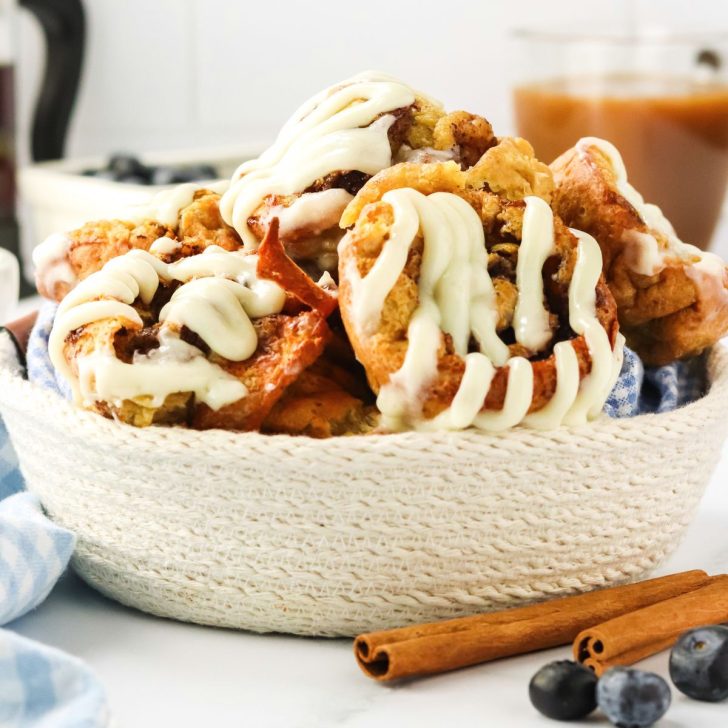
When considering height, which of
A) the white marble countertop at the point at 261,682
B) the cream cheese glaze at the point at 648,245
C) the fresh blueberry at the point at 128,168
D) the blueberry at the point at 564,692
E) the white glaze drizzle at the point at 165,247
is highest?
the cream cheese glaze at the point at 648,245

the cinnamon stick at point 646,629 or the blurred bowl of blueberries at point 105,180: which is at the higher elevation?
the cinnamon stick at point 646,629

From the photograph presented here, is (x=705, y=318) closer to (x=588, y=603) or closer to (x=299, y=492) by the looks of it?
(x=588, y=603)

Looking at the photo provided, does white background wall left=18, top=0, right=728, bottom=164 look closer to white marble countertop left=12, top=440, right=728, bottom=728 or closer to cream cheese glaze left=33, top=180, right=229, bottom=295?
cream cheese glaze left=33, top=180, right=229, bottom=295

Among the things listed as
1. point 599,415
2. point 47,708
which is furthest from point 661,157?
point 47,708

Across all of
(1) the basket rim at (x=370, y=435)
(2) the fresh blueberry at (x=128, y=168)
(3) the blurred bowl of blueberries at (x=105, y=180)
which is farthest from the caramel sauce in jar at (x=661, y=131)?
(1) the basket rim at (x=370, y=435)

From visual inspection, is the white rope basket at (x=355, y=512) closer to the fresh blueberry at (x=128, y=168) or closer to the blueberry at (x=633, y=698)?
the blueberry at (x=633, y=698)

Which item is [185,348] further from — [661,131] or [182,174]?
[182,174]

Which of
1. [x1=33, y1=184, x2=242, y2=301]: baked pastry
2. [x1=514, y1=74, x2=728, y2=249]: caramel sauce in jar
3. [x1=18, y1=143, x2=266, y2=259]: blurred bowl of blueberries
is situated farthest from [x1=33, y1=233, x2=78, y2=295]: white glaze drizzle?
[x1=514, y1=74, x2=728, y2=249]: caramel sauce in jar

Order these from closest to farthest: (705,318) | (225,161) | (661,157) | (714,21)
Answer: (705,318)
(661,157)
(225,161)
(714,21)
